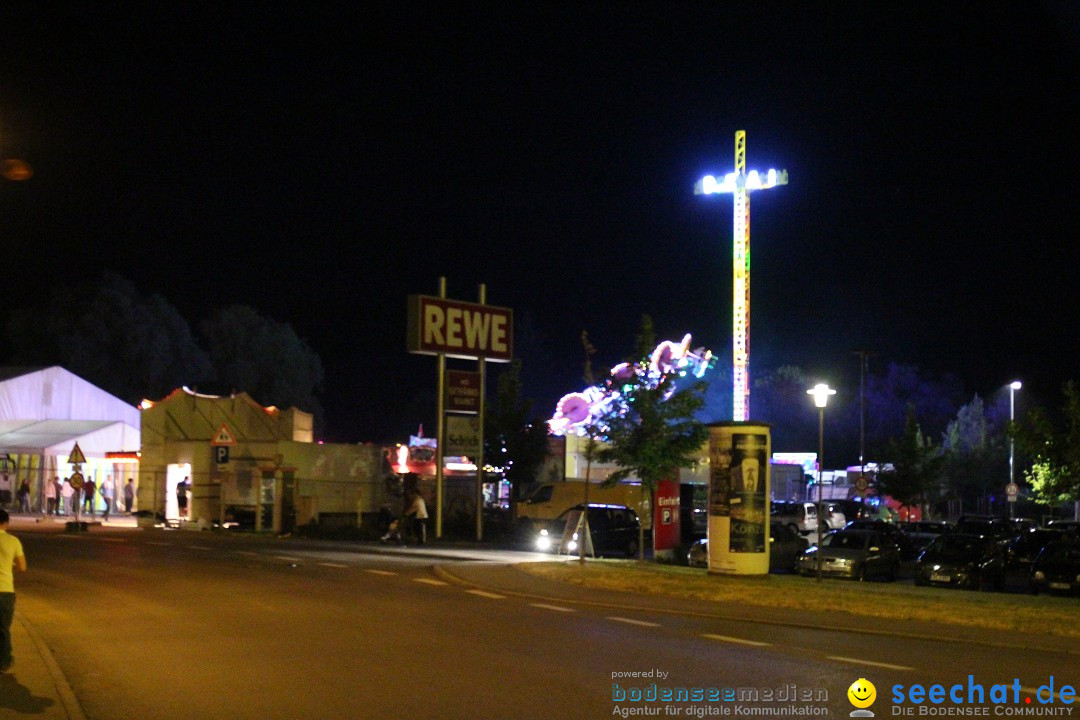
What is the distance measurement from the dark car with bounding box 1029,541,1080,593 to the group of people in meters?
36.0

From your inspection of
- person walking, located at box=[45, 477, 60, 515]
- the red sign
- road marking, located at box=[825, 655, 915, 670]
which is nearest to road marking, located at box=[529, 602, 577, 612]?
road marking, located at box=[825, 655, 915, 670]

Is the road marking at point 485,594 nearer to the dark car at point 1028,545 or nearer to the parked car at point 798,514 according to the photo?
the dark car at point 1028,545

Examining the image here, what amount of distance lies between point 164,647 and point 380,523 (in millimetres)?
28608

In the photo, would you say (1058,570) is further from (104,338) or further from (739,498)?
(104,338)

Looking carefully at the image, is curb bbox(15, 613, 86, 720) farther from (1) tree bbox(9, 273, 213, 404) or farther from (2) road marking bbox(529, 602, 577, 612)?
(1) tree bbox(9, 273, 213, 404)

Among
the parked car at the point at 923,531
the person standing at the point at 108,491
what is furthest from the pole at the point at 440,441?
the person standing at the point at 108,491

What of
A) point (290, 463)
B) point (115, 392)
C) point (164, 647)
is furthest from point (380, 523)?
point (115, 392)

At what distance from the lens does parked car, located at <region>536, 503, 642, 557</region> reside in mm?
33000

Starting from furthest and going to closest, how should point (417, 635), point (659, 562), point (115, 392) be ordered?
point (115, 392) < point (659, 562) < point (417, 635)

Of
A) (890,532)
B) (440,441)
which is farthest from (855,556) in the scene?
(440,441)

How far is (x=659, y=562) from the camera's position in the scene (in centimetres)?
3031

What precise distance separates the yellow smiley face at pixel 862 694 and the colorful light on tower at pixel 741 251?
46.5m

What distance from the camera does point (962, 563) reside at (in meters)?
26.5

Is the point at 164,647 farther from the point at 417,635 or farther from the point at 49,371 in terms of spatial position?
the point at 49,371
